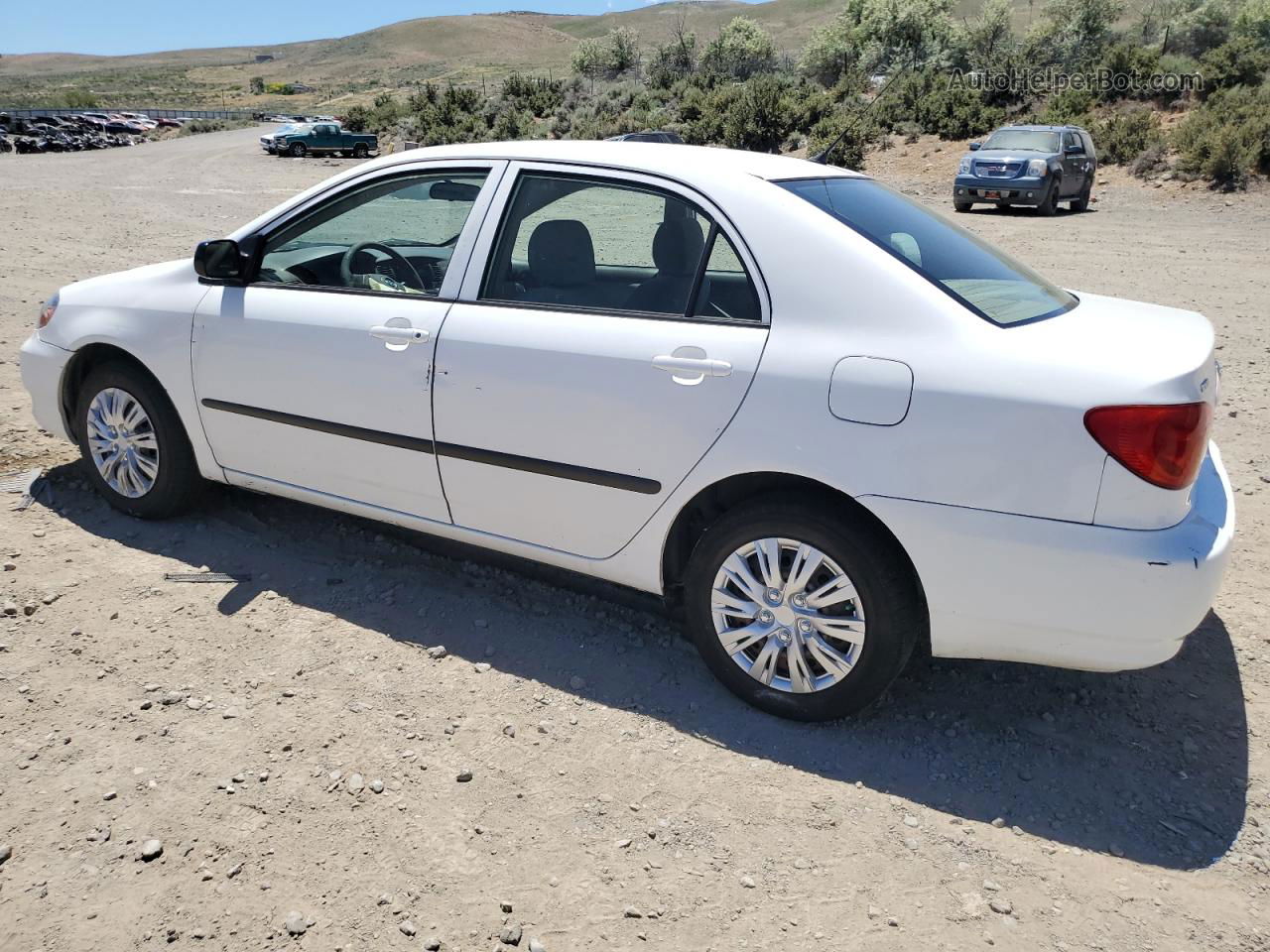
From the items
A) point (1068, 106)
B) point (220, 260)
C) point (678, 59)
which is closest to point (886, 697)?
point (220, 260)

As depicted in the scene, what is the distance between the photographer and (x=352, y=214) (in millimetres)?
4379

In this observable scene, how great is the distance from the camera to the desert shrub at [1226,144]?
66.4 ft

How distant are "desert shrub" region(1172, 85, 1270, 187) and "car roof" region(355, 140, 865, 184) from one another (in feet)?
65.9

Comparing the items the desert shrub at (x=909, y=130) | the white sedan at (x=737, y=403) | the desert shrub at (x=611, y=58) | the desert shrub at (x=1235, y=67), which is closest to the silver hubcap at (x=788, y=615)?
the white sedan at (x=737, y=403)

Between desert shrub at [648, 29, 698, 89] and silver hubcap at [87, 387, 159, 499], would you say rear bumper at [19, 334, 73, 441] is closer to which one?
silver hubcap at [87, 387, 159, 499]

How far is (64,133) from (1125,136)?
42.4 m

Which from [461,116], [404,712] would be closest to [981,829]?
[404,712]

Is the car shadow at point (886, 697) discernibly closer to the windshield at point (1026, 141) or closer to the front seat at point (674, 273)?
the front seat at point (674, 273)

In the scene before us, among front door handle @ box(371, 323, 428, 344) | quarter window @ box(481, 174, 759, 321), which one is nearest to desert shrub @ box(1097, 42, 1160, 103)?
quarter window @ box(481, 174, 759, 321)

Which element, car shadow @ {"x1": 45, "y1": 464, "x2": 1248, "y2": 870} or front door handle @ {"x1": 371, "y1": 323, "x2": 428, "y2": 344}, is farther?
front door handle @ {"x1": 371, "y1": 323, "x2": 428, "y2": 344}

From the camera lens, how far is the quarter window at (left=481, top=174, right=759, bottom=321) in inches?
132

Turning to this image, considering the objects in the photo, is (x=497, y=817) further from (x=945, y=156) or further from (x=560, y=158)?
(x=945, y=156)

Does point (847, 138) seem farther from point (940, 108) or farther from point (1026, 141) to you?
point (1026, 141)

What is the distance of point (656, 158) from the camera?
11.6 ft
